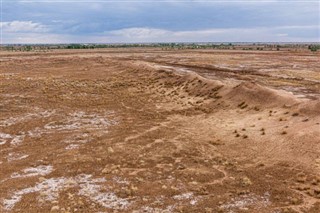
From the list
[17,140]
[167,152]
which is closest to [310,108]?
[167,152]

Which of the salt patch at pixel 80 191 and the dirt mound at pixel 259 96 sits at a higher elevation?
the dirt mound at pixel 259 96

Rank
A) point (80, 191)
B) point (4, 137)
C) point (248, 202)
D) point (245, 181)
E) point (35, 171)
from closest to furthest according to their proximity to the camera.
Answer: point (248, 202)
point (80, 191)
point (245, 181)
point (35, 171)
point (4, 137)

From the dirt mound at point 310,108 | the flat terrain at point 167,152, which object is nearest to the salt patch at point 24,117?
the flat terrain at point 167,152

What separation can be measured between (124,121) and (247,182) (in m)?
13.6

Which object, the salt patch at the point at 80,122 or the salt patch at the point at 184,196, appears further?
the salt patch at the point at 80,122

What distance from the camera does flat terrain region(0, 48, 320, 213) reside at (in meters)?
14.2

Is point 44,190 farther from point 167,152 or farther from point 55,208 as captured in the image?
point 167,152

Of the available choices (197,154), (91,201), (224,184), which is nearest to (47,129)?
(197,154)

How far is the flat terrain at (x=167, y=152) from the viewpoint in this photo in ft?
46.8

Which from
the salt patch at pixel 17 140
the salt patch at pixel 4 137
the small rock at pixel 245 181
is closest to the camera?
the small rock at pixel 245 181

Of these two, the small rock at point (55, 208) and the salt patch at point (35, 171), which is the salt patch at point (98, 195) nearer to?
the small rock at point (55, 208)

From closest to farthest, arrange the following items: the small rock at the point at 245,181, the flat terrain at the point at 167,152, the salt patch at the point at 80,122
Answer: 1. the flat terrain at the point at 167,152
2. the small rock at the point at 245,181
3. the salt patch at the point at 80,122

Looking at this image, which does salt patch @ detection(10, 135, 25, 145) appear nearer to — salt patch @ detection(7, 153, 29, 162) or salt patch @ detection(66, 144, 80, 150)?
salt patch @ detection(7, 153, 29, 162)

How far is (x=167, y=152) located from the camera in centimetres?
2028
